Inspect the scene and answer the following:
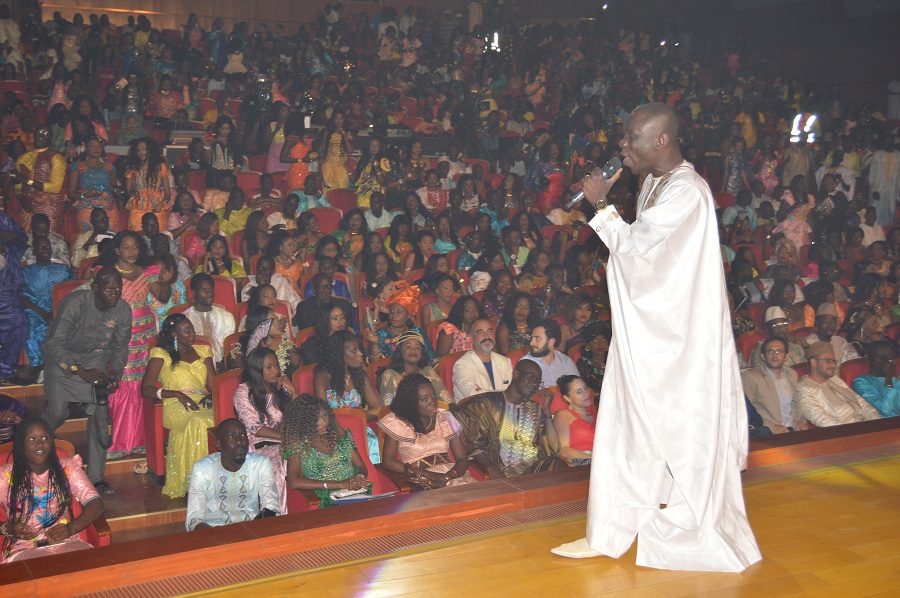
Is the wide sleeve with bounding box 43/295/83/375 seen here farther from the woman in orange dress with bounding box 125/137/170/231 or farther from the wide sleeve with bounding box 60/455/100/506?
the woman in orange dress with bounding box 125/137/170/231

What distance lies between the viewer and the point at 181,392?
4801mm

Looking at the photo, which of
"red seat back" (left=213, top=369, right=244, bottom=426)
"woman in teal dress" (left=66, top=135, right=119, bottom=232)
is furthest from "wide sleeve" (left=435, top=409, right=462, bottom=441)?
"woman in teal dress" (left=66, top=135, right=119, bottom=232)

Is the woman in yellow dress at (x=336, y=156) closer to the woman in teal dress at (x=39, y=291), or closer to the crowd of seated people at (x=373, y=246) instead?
the crowd of seated people at (x=373, y=246)

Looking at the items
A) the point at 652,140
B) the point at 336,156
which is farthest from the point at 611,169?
the point at 336,156

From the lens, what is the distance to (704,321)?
2.52 meters

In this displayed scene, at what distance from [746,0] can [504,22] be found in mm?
4357

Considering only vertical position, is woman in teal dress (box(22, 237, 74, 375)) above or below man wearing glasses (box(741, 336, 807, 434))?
above

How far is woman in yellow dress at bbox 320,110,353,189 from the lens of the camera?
8594mm

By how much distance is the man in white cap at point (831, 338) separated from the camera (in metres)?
6.02

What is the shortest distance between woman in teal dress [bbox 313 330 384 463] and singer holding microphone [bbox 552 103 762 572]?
240 centimetres

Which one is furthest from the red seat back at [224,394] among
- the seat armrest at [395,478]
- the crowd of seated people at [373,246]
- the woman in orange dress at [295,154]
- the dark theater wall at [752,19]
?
the dark theater wall at [752,19]

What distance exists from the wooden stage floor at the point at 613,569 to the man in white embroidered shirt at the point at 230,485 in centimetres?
162

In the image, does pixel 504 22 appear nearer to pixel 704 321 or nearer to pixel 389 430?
pixel 389 430

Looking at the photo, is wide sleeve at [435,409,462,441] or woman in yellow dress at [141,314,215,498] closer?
wide sleeve at [435,409,462,441]
